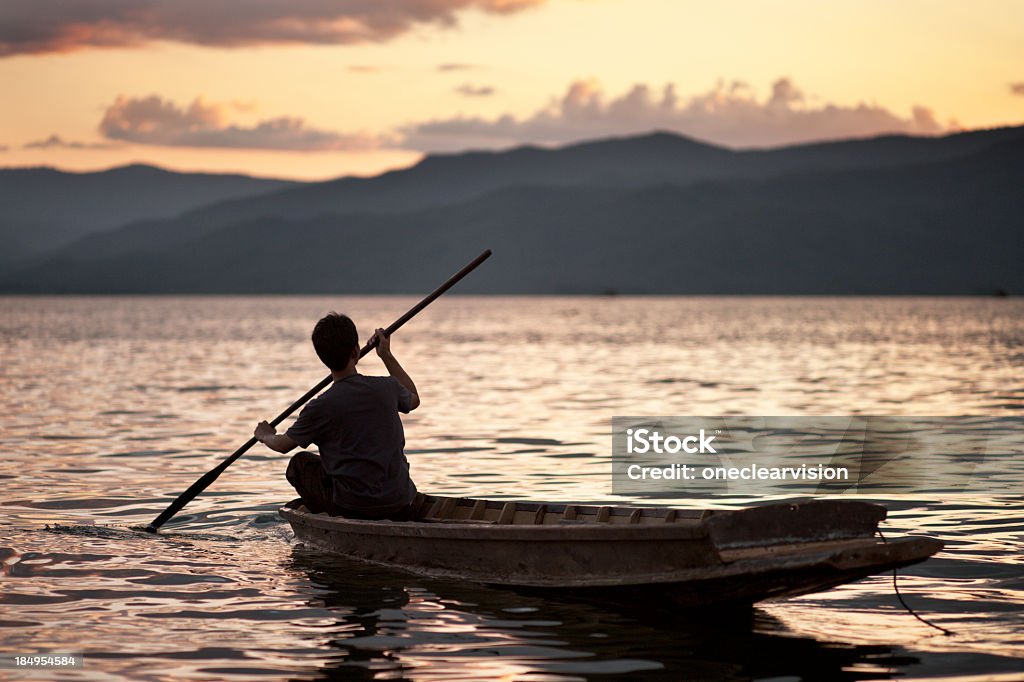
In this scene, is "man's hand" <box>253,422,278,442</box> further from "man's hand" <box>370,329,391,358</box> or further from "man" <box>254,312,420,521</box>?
"man's hand" <box>370,329,391,358</box>

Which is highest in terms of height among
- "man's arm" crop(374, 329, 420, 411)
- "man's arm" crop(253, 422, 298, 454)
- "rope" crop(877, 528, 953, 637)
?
"man's arm" crop(374, 329, 420, 411)

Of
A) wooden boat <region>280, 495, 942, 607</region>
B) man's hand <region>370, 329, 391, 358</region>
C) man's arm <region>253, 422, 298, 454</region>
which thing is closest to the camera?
wooden boat <region>280, 495, 942, 607</region>

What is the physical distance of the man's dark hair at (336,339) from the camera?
1104 centimetres

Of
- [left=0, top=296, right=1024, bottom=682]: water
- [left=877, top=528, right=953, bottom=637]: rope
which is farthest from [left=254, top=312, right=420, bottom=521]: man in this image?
[left=877, top=528, right=953, bottom=637]: rope

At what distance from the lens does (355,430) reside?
11422mm

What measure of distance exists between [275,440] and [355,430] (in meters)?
0.70

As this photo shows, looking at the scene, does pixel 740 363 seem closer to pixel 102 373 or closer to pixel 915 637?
pixel 102 373

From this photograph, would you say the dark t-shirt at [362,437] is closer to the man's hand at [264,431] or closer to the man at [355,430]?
the man at [355,430]

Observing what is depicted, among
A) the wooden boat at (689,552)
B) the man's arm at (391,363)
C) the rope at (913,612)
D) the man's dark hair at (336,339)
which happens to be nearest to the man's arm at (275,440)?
the man's dark hair at (336,339)

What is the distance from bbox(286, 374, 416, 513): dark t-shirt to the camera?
11.3 m

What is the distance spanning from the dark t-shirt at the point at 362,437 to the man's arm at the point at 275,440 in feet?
0.21

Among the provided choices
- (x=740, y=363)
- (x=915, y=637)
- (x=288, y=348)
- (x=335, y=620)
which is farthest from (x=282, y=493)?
(x=288, y=348)

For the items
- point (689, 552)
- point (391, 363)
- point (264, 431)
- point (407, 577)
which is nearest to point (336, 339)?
point (391, 363)

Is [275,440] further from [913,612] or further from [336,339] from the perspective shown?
[913,612]
